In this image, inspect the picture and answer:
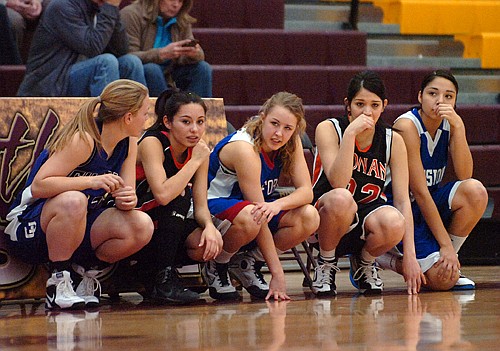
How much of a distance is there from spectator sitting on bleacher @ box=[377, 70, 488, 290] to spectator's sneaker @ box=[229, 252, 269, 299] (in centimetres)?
63

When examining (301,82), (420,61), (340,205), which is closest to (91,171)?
(340,205)

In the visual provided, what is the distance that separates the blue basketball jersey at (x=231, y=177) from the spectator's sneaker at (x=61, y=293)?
676mm

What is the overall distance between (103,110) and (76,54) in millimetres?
1365

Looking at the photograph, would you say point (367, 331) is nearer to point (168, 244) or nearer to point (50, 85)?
point (168, 244)

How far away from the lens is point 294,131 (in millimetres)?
3816

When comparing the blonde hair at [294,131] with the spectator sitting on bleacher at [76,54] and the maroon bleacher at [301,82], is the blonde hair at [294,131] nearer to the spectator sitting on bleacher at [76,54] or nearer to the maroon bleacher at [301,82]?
the spectator sitting on bleacher at [76,54]

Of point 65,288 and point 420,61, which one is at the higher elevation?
point 420,61

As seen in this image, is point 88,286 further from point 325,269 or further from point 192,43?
point 192,43

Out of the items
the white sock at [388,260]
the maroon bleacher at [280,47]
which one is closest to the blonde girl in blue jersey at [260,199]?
the white sock at [388,260]

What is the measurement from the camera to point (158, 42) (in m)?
5.28

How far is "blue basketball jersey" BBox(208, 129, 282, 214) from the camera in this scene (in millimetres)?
3850

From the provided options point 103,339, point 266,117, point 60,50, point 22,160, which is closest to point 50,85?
point 60,50

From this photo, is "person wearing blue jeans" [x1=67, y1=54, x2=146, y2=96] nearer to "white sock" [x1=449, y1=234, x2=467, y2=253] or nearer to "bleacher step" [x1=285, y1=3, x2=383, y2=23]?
"white sock" [x1=449, y1=234, x2=467, y2=253]

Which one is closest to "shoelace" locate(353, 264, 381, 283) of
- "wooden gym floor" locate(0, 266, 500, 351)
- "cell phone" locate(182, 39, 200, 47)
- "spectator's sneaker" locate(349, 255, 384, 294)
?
"spectator's sneaker" locate(349, 255, 384, 294)
